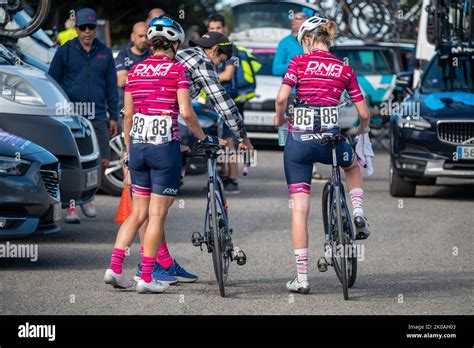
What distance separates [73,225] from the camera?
1324 cm

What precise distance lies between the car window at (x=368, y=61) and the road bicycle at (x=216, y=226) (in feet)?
51.8

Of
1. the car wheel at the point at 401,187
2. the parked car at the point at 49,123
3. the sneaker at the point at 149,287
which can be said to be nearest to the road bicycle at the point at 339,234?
the sneaker at the point at 149,287

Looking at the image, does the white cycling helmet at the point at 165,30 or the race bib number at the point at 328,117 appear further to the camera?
the race bib number at the point at 328,117

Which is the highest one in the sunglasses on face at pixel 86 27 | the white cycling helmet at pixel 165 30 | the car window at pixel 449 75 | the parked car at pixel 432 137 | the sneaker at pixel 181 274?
the white cycling helmet at pixel 165 30

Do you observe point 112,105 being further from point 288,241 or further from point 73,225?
point 288,241

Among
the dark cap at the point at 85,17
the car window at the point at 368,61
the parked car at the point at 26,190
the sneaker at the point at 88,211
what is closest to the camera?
the parked car at the point at 26,190

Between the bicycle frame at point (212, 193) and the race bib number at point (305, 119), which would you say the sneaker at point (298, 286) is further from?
the race bib number at point (305, 119)

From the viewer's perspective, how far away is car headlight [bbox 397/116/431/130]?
611 inches

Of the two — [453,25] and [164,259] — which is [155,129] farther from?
[453,25]

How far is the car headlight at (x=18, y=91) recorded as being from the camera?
1182 centimetres

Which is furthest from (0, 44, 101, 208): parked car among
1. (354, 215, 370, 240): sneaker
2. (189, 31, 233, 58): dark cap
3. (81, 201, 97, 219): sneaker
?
(354, 215, 370, 240): sneaker

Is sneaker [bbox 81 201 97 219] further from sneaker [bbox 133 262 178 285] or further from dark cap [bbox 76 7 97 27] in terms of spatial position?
sneaker [bbox 133 262 178 285]

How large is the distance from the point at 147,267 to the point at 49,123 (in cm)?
311

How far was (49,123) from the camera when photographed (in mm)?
11906
